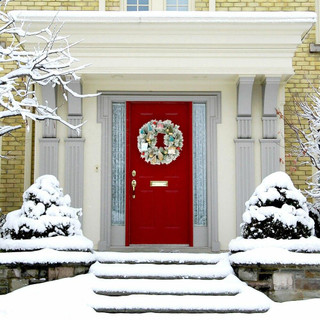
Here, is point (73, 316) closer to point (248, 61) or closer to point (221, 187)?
point (221, 187)

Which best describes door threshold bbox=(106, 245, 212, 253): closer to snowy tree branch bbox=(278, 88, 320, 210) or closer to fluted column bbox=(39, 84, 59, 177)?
fluted column bbox=(39, 84, 59, 177)

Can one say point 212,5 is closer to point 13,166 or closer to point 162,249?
point 162,249

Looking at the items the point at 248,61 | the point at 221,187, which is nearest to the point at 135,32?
the point at 248,61

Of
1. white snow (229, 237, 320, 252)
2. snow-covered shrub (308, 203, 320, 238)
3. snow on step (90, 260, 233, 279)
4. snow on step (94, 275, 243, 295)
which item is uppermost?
snow-covered shrub (308, 203, 320, 238)

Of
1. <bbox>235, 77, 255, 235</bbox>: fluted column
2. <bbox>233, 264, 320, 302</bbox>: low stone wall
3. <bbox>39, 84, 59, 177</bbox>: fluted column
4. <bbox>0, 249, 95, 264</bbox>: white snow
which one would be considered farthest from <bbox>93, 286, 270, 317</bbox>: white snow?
<bbox>39, 84, 59, 177</bbox>: fluted column

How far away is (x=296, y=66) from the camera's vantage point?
29.8 ft

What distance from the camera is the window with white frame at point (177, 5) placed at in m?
9.26

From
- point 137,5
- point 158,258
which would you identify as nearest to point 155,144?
point 158,258

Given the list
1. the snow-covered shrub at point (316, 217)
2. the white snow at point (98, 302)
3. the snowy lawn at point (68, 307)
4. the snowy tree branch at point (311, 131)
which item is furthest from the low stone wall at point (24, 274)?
the snowy tree branch at point (311, 131)

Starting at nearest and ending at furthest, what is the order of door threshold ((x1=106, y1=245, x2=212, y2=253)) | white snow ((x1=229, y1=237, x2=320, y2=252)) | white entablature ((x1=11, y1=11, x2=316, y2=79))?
white snow ((x1=229, y1=237, x2=320, y2=252)) < white entablature ((x1=11, y1=11, x2=316, y2=79)) < door threshold ((x1=106, y1=245, x2=212, y2=253))

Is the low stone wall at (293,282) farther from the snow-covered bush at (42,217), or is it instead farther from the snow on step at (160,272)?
the snow-covered bush at (42,217)

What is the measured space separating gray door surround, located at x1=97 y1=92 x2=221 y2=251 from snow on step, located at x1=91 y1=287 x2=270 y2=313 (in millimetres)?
2551

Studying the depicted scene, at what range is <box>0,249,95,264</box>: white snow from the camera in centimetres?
573

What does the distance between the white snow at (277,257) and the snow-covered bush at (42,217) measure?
2.25 meters
